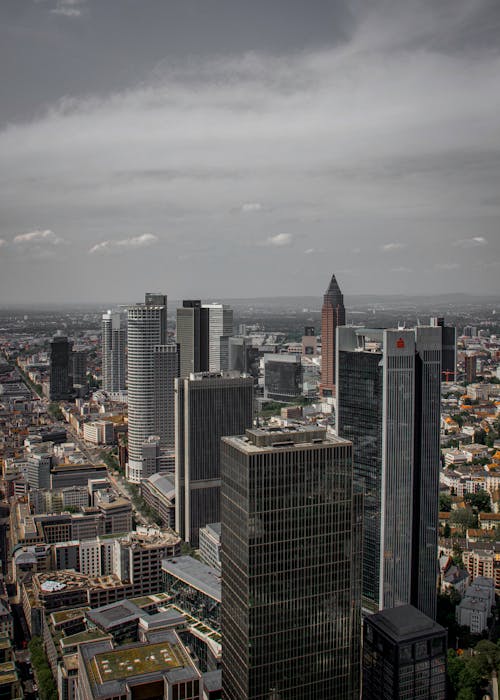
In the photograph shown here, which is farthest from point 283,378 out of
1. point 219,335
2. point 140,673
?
point 140,673

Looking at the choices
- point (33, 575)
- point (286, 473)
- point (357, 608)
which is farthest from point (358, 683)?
point (33, 575)

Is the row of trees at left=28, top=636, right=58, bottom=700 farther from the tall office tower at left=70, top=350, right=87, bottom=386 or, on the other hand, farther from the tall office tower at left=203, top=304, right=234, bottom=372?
the tall office tower at left=70, top=350, right=87, bottom=386

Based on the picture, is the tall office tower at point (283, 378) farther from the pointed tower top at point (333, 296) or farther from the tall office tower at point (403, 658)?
the tall office tower at point (403, 658)

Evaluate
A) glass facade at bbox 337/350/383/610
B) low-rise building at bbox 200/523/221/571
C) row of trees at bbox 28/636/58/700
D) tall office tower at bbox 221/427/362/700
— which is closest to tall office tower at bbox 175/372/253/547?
low-rise building at bbox 200/523/221/571

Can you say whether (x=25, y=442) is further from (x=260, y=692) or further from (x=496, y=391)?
(x=496, y=391)

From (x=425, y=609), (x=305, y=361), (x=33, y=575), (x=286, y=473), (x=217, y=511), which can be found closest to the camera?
(x=286, y=473)

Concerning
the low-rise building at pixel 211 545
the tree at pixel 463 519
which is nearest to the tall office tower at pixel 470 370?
the tree at pixel 463 519

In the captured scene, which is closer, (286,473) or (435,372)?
(286,473)
